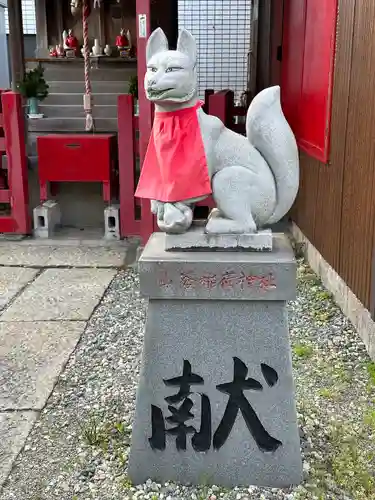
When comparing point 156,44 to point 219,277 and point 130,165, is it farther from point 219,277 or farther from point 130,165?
point 130,165

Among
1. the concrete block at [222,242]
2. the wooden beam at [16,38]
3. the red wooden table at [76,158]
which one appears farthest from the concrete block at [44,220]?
the concrete block at [222,242]

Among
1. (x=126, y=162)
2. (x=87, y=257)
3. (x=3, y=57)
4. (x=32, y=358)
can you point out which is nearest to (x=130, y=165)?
(x=126, y=162)

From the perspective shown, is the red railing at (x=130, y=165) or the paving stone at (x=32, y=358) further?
the red railing at (x=130, y=165)

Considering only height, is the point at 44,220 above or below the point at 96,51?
below

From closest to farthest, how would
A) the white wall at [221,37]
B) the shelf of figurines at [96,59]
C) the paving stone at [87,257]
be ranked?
the paving stone at [87,257]
the shelf of figurines at [96,59]
the white wall at [221,37]

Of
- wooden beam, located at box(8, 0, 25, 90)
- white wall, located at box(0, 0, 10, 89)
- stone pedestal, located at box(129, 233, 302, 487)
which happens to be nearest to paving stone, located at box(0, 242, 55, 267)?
A: wooden beam, located at box(8, 0, 25, 90)

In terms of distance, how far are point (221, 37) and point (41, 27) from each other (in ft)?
11.6

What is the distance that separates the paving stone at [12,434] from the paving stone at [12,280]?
165 centimetres

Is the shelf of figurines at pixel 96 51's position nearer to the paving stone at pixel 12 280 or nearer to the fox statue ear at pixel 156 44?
the paving stone at pixel 12 280

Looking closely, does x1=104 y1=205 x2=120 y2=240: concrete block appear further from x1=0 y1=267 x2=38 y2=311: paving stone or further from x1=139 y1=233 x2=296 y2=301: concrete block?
x1=139 y1=233 x2=296 y2=301: concrete block

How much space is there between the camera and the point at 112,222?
6.31 metres

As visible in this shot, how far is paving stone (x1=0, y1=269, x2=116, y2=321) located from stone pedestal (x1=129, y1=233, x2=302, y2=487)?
6.50 feet

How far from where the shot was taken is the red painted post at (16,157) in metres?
6.00

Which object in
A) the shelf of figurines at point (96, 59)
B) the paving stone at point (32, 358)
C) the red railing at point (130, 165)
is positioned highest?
the shelf of figurines at point (96, 59)
